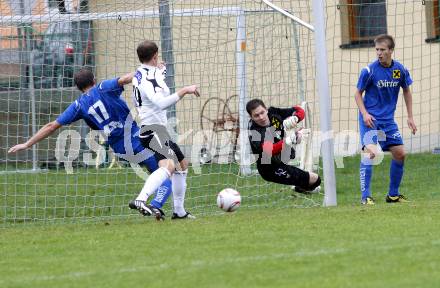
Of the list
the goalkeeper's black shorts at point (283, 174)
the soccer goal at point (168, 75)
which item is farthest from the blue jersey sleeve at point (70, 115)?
the goalkeeper's black shorts at point (283, 174)

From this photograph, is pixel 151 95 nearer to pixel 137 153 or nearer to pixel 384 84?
pixel 137 153

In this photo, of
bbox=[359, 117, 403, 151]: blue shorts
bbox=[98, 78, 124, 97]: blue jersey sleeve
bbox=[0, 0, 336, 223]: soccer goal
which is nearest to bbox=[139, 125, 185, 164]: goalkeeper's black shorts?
bbox=[98, 78, 124, 97]: blue jersey sleeve

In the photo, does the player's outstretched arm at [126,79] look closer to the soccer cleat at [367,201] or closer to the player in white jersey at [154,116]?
the player in white jersey at [154,116]

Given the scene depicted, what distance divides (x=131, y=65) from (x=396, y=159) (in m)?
4.17

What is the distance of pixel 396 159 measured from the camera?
1199 centimetres

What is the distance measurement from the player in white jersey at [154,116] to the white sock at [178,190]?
0.01m

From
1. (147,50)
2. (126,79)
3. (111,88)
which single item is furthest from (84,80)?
(147,50)

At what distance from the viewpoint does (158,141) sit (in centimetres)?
1073

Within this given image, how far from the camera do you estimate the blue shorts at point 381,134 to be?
11773mm

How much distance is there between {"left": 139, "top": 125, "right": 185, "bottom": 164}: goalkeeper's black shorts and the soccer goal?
1458 millimetres

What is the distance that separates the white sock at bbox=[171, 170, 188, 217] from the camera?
11.1 m

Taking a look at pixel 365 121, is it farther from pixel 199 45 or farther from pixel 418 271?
pixel 418 271

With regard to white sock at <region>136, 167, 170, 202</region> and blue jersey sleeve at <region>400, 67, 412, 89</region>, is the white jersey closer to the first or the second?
white sock at <region>136, 167, 170, 202</region>

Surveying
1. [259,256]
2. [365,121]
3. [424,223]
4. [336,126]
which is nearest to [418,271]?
[259,256]
